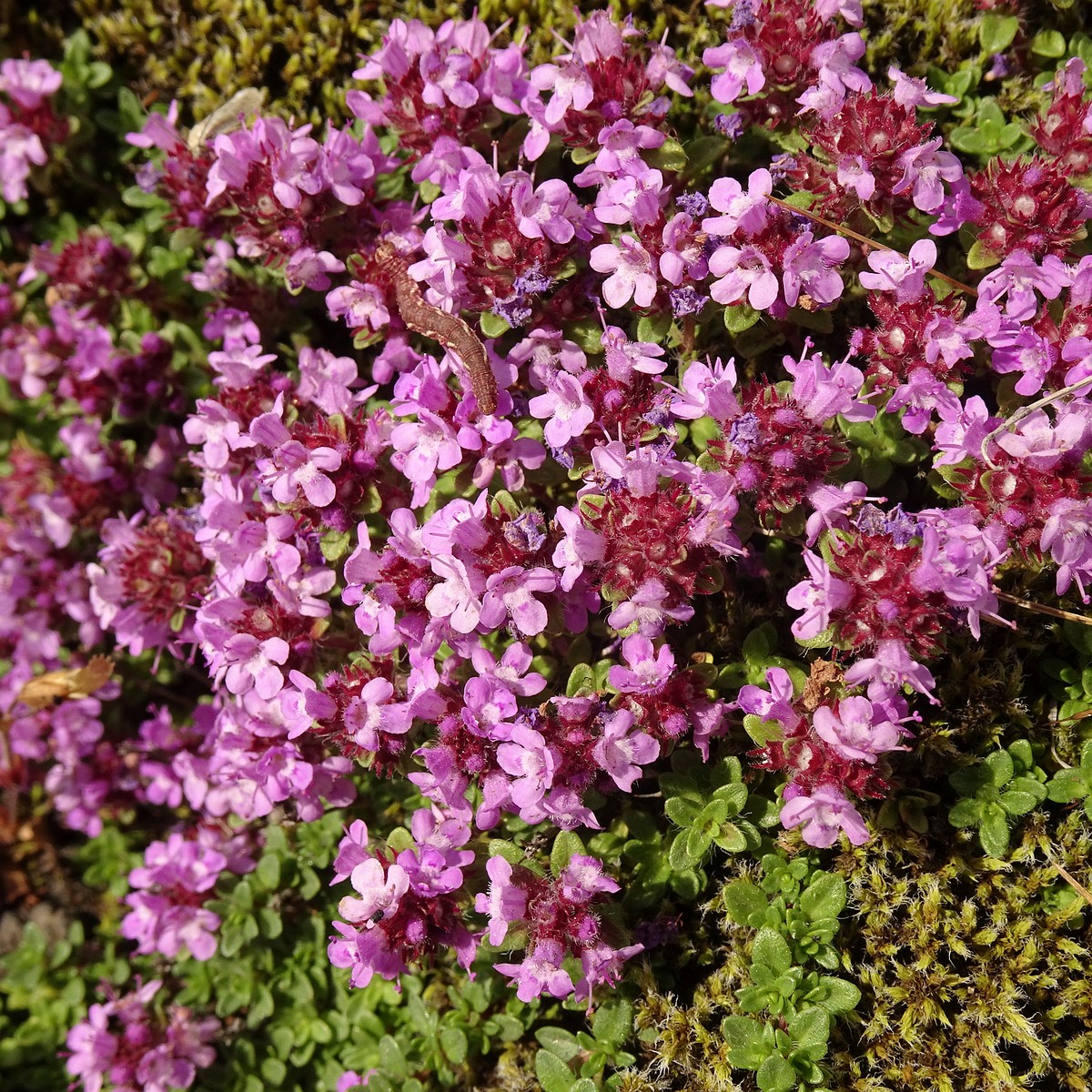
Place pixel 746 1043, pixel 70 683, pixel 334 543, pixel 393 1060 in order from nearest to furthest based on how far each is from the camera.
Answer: pixel 746 1043 → pixel 334 543 → pixel 393 1060 → pixel 70 683

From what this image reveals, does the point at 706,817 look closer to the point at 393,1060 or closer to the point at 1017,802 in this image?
the point at 1017,802

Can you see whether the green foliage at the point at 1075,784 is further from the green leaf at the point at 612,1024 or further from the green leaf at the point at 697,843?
the green leaf at the point at 612,1024

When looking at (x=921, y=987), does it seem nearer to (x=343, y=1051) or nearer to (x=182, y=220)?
(x=343, y=1051)

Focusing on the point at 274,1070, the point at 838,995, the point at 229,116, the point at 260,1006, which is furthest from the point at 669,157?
the point at 274,1070

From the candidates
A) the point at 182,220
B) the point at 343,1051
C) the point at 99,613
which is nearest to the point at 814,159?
the point at 182,220

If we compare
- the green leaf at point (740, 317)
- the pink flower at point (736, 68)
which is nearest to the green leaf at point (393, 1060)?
the green leaf at point (740, 317)

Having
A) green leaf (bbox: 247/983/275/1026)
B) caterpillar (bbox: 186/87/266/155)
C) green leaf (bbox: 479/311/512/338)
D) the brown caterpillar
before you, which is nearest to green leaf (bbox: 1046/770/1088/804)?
the brown caterpillar

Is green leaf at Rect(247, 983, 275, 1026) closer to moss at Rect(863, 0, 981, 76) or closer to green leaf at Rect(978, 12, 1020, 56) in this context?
moss at Rect(863, 0, 981, 76)
